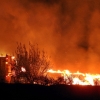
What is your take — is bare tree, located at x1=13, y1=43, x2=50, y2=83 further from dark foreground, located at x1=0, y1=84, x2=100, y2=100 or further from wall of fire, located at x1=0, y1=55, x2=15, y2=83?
dark foreground, located at x1=0, y1=84, x2=100, y2=100

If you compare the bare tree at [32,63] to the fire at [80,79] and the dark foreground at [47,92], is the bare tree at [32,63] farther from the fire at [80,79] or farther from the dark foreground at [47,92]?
the dark foreground at [47,92]

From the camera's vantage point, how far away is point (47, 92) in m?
9.88

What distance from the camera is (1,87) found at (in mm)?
9734

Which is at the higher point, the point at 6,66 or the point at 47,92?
the point at 6,66

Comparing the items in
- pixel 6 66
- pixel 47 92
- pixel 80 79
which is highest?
pixel 6 66

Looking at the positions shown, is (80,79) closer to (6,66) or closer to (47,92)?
(6,66)

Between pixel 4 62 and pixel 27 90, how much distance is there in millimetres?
18861

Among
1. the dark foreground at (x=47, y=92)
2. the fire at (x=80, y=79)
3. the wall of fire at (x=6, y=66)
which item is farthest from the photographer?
the wall of fire at (x=6, y=66)

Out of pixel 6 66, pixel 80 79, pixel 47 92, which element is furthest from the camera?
pixel 6 66

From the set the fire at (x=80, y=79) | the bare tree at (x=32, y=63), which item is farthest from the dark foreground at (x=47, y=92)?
the bare tree at (x=32, y=63)

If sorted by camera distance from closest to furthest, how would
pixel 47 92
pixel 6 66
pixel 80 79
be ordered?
pixel 47 92 < pixel 80 79 < pixel 6 66

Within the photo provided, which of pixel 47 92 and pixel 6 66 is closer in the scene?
pixel 47 92

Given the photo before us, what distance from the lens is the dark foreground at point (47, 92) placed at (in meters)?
9.66

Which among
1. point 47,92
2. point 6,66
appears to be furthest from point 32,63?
point 47,92
